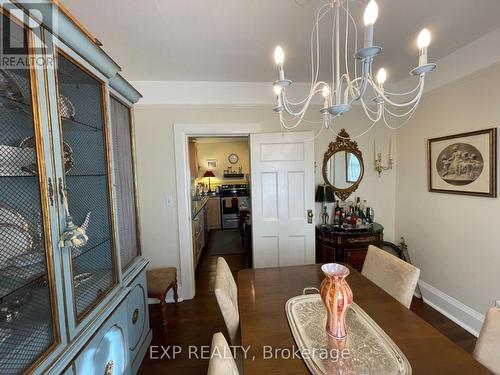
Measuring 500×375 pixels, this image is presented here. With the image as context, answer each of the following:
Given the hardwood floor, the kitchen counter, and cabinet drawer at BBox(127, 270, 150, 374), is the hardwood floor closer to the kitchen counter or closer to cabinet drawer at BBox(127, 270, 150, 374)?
cabinet drawer at BBox(127, 270, 150, 374)

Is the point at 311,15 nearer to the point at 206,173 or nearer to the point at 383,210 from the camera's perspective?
the point at 383,210

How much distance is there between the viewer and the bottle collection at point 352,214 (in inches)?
107

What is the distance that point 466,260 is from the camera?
2.08m

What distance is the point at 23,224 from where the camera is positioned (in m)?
0.88

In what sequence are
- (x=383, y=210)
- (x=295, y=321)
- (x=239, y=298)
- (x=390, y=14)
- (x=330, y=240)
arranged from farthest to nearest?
(x=383, y=210)
(x=330, y=240)
(x=390, y=14)
(x=239, y=298)
(x=295, y=321)

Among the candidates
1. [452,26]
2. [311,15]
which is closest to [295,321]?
[311,15]

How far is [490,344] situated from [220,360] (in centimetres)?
112

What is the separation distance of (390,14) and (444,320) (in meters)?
2.73

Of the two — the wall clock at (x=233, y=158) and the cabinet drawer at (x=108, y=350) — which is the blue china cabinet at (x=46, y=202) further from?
the wall clock at (x=233, y=158)

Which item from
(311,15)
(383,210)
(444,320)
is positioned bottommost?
(444,320)

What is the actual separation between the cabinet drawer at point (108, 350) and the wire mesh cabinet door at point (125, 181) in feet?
1.24

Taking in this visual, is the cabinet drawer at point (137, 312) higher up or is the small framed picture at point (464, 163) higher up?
the small framed picture at point (464, 163)

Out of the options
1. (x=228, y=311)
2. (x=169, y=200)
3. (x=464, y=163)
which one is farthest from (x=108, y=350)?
(x=464, y=163)

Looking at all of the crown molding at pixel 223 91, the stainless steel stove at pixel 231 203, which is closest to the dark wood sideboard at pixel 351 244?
the crown molding at pixel 223 91
